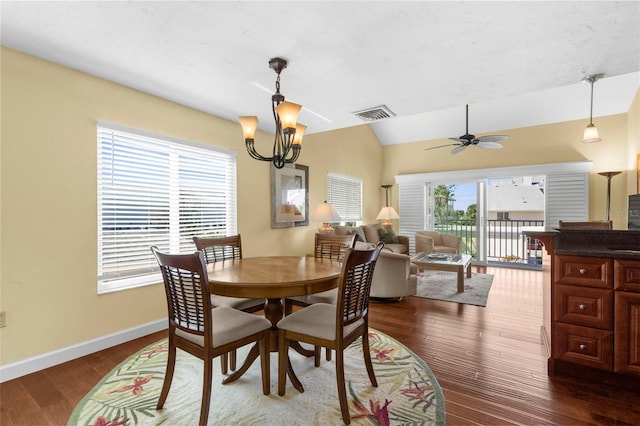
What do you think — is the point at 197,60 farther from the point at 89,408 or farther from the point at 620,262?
the point at 620,262

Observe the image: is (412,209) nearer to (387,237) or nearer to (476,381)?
(387,237)

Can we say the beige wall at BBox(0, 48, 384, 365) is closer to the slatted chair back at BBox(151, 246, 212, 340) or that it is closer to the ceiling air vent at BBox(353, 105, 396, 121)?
the slatted chair back at BBox(151, 246, 212, 340)

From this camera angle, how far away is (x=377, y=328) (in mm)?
2990

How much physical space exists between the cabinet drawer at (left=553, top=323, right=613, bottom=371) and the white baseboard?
3.48 metres

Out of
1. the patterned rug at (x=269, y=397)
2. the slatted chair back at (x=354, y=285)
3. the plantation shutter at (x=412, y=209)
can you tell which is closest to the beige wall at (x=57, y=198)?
the patterned rug at (x=269, y=397)

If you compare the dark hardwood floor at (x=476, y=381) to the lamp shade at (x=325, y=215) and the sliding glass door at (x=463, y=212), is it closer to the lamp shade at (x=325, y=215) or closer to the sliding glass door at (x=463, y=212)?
the lamp shade at (x=325, y=215)

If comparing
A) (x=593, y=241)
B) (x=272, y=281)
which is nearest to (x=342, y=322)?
(x=272, y=281)

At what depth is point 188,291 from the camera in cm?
159

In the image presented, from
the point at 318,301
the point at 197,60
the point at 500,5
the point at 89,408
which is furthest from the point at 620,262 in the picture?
the point at 89,408

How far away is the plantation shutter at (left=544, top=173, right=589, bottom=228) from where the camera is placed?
5.44m

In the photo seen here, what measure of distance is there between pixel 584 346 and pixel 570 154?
506cm

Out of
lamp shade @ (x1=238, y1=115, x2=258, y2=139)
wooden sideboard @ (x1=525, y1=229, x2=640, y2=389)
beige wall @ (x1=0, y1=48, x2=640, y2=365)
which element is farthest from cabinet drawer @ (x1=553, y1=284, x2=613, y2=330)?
beige wall @ (x1=0, y1=48, x2=640, y2=365)

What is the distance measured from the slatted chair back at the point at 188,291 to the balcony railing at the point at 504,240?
6354 millimetres

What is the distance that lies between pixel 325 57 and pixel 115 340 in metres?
3.01
